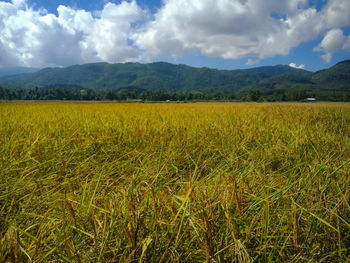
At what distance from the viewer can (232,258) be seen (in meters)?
0.83

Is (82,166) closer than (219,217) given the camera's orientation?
No

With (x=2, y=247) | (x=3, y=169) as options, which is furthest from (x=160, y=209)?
(x=3, y=169)

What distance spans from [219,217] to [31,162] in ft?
6.51

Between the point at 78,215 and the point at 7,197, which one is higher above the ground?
the point at 78,215

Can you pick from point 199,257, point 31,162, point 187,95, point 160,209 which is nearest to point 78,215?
point 160,209

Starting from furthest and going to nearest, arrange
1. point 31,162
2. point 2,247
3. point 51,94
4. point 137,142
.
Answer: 1. point 51,94
2. point 137,142
3. point 31,162
4. point 2,247

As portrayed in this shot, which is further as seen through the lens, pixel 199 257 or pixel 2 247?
pixel 199 257

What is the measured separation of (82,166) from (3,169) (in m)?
0.62

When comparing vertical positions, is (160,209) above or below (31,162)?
above

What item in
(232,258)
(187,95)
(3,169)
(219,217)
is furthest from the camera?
(187,95)

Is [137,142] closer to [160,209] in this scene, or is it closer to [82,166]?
[82,166]

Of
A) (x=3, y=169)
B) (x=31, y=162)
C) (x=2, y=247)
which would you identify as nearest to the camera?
(x=2, y=247)

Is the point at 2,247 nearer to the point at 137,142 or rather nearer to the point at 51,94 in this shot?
the point at 137,142

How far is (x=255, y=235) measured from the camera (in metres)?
0.89
